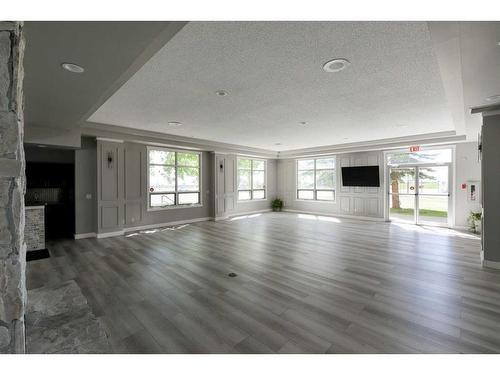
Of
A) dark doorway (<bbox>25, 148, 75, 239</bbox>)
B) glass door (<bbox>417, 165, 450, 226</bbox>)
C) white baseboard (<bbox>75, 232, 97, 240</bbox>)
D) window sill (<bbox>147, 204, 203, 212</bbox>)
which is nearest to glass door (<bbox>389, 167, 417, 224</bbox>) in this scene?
glass door (<bbox>417, 165, 450, 226</bbox>)

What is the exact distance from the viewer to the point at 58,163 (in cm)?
680

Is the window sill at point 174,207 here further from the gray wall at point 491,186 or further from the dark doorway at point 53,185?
the gray wall at point 491,186

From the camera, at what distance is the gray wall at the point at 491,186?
3.62 m

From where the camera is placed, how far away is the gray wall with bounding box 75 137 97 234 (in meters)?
5.61

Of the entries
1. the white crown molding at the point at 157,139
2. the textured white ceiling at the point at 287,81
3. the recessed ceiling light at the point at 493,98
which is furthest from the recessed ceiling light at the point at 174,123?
the recessed ceiling light at the point at 493,98

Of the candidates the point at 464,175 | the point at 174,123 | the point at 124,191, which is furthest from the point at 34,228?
the point at 464,175

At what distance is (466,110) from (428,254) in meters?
2.50

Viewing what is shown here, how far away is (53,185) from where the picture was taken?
6785 millimetres

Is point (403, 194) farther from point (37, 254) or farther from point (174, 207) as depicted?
point (37, 254)

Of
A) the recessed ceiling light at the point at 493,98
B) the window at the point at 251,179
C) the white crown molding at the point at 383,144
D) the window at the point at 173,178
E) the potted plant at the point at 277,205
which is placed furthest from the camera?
the potted plant at the point at 277,205

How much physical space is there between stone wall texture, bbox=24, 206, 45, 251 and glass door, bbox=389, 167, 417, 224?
949 cm

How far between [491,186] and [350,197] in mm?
5132

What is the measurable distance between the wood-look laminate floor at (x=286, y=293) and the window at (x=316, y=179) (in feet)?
14.6
